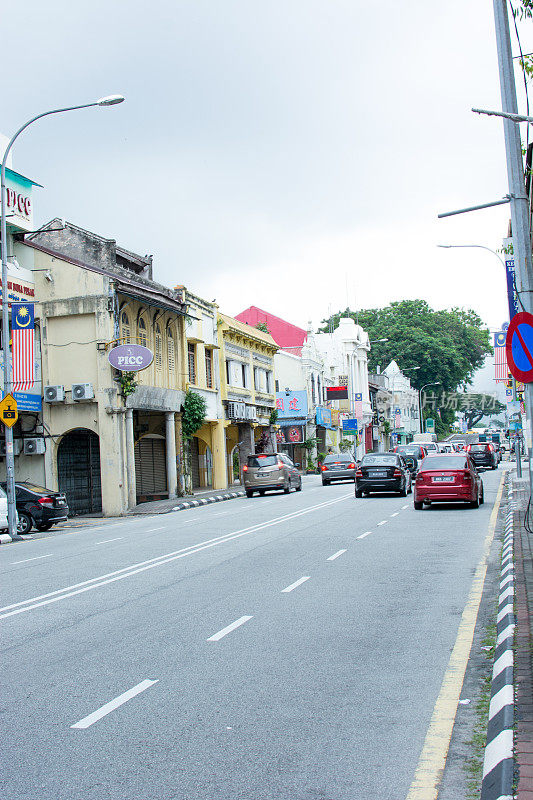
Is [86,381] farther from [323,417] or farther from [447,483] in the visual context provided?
[323,417]

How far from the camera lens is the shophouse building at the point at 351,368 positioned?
71688 mm

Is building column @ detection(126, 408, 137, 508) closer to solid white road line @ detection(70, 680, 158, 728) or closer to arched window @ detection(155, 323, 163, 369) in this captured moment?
arched window @ detection(155, 323, 163, 369)

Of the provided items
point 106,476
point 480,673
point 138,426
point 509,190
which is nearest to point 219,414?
A: point 138,426

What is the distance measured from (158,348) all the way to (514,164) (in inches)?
883

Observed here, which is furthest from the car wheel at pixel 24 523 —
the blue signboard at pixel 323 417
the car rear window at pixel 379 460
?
the blue signboard at pixel 323 417

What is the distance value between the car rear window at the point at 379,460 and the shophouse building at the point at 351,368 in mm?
39646

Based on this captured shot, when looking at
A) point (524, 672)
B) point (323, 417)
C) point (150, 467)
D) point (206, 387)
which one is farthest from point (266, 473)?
point (323, 417)

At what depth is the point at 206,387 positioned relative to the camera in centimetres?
4006

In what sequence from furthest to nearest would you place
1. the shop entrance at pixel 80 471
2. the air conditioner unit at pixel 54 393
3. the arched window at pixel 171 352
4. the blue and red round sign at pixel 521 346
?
the arched window at pixel 171 352
the shop entrance at pixel 80 471
the air conditioner unit at pixel 54 393
the blue and red round sign at pixel 521 346

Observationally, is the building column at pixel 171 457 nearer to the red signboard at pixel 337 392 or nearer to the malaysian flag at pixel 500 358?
the malaysian flag at pixel 500 358

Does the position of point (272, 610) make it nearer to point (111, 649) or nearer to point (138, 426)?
point (111, 649)

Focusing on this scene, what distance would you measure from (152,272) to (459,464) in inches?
888

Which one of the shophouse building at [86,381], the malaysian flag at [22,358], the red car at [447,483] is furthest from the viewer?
the shophouse building at [86,381]

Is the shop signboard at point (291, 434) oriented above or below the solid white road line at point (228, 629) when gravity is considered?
above
